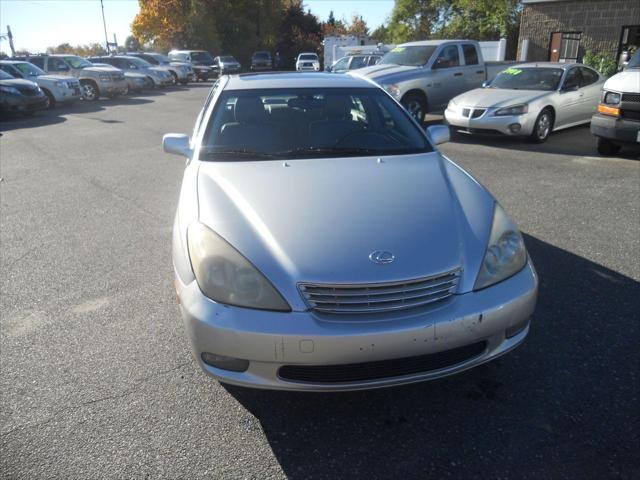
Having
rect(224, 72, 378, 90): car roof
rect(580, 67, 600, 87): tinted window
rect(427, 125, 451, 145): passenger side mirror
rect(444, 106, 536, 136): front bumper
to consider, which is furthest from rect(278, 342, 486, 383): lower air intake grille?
rect(580, 67, 600, 87): tinted window

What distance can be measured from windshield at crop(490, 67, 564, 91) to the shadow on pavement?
796 centimetres

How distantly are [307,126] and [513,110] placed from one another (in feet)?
21.9

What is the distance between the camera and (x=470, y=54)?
12523 millimetres

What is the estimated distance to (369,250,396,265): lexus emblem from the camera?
2381mm

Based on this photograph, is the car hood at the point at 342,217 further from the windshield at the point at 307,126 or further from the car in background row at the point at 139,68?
the car in background row at the point at 139,68

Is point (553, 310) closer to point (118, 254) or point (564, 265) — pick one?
point (564, 265)

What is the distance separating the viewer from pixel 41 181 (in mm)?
7543

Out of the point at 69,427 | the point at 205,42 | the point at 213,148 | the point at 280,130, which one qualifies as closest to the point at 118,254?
the point at 213,148

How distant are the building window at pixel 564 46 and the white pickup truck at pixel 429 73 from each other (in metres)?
10.5

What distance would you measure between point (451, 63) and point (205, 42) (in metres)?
39.9

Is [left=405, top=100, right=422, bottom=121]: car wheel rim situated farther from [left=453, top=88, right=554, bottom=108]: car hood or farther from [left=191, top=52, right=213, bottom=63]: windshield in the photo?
[left=191, top=52, right=213, bottom=63]: windshield

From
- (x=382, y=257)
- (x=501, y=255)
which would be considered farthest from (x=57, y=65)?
(x=501, y=255)

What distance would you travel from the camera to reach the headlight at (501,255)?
250 centimetres

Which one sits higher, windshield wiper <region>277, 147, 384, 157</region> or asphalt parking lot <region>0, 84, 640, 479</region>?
windshield wiper <region>277, 147, 384, 157</region>
